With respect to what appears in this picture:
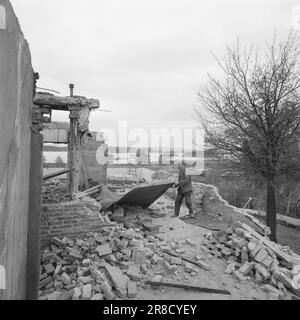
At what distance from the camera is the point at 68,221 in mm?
5672

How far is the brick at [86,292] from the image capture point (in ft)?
12.7

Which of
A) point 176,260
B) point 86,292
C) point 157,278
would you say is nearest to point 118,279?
point 86,292

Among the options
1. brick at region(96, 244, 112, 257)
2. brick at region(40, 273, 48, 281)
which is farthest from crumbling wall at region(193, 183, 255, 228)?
brick at region(40, 273, 48, 281)

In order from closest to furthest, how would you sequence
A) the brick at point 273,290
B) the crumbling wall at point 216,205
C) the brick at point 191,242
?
the brick at point 273,290 → the brick at point 191,242 → the crumbling wall at point 216,205

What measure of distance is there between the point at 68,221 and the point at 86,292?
2.00 meters

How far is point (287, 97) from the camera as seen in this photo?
9547 mm

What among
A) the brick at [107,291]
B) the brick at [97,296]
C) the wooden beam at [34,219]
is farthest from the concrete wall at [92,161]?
the wooden beam at [34,219]

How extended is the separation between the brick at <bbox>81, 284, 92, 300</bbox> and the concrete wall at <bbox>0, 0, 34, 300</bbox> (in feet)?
4.03

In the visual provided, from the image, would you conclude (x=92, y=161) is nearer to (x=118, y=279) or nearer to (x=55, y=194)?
(x=55, y=194)

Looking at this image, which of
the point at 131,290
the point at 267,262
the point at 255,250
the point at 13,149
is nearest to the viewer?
the point at 13,149

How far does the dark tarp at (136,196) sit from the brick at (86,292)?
10.4 ft

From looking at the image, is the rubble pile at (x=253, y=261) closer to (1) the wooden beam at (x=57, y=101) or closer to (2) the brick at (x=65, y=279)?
(2) the brick at (x=65, y=279)

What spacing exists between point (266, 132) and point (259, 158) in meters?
0.98
